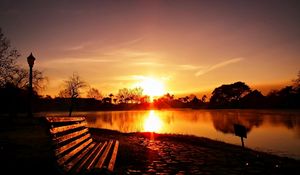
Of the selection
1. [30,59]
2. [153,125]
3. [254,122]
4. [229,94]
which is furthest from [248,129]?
[229,94]

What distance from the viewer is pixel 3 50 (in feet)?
67.5

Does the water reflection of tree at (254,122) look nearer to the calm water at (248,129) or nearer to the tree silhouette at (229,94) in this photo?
the calm water at (248,129)

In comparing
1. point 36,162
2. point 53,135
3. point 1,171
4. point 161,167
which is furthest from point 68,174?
point 161,167

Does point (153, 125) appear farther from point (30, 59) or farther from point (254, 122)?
point (30, 59)

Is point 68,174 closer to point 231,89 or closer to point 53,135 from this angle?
point 53,135

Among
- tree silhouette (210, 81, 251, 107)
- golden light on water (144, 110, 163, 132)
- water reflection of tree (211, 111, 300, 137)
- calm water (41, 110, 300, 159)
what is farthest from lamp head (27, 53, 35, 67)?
tree silhouette (210, 81, 251, 107)

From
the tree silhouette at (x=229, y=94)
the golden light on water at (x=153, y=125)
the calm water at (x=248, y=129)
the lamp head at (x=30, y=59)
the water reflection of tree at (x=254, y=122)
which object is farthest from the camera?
the tree silhouette at (x=229, y=94)

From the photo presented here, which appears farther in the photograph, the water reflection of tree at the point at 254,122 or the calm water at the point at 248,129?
the water reflection of tree at the point at 254,122

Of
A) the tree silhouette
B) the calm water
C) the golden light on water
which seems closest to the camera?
the calm water

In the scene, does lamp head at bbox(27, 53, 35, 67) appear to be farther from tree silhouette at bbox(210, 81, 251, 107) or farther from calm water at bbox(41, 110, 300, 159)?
tree silhouette at bbox(210, 81, 251, 107)

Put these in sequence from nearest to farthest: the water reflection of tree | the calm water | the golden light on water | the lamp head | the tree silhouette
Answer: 1. the lamp head
2. the calm water
3. the water reflection of tree
4. the golden light on water
5. the tree silhouette

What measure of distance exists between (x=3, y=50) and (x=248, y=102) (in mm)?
139686

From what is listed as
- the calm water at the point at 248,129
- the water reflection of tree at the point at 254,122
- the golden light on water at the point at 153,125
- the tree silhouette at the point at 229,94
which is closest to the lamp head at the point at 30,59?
the calm water at the point at 248,129

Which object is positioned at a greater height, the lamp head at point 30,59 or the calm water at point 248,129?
the lamp head at point 30,59
